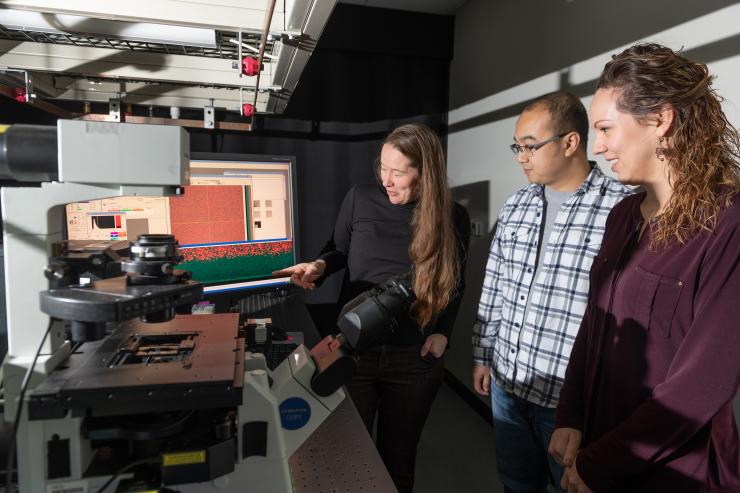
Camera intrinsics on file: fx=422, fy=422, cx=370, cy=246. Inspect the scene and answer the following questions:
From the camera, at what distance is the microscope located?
1.87 feet

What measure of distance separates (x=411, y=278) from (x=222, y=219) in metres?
0.83

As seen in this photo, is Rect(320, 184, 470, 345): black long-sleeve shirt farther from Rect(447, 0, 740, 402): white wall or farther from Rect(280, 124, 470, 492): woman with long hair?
Rect(447, 0, 740, 402): white wall

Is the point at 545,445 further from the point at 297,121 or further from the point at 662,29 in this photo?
the point at 297,121

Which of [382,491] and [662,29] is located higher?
[662,29]

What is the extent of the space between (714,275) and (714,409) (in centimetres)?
24

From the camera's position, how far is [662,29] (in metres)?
1.48

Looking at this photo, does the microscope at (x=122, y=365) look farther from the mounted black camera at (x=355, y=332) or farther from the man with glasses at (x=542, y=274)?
the man with glasses at (x=542, y=274)

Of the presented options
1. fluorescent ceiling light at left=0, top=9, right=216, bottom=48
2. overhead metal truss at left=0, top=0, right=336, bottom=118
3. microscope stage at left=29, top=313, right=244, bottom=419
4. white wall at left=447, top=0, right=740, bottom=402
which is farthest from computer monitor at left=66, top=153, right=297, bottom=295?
white wall at left=447, top=0, right=740, bottom=402

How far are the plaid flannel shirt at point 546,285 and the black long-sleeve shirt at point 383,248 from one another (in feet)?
0.58

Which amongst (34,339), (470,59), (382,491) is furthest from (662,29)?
(34,339)

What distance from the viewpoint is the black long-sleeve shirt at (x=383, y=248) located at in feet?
4.83

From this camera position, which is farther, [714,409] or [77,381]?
[714,409]

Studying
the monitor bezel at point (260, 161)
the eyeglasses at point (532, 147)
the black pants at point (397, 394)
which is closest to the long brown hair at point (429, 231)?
the black pants at point (397, 394)

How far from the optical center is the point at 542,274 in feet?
4.24
